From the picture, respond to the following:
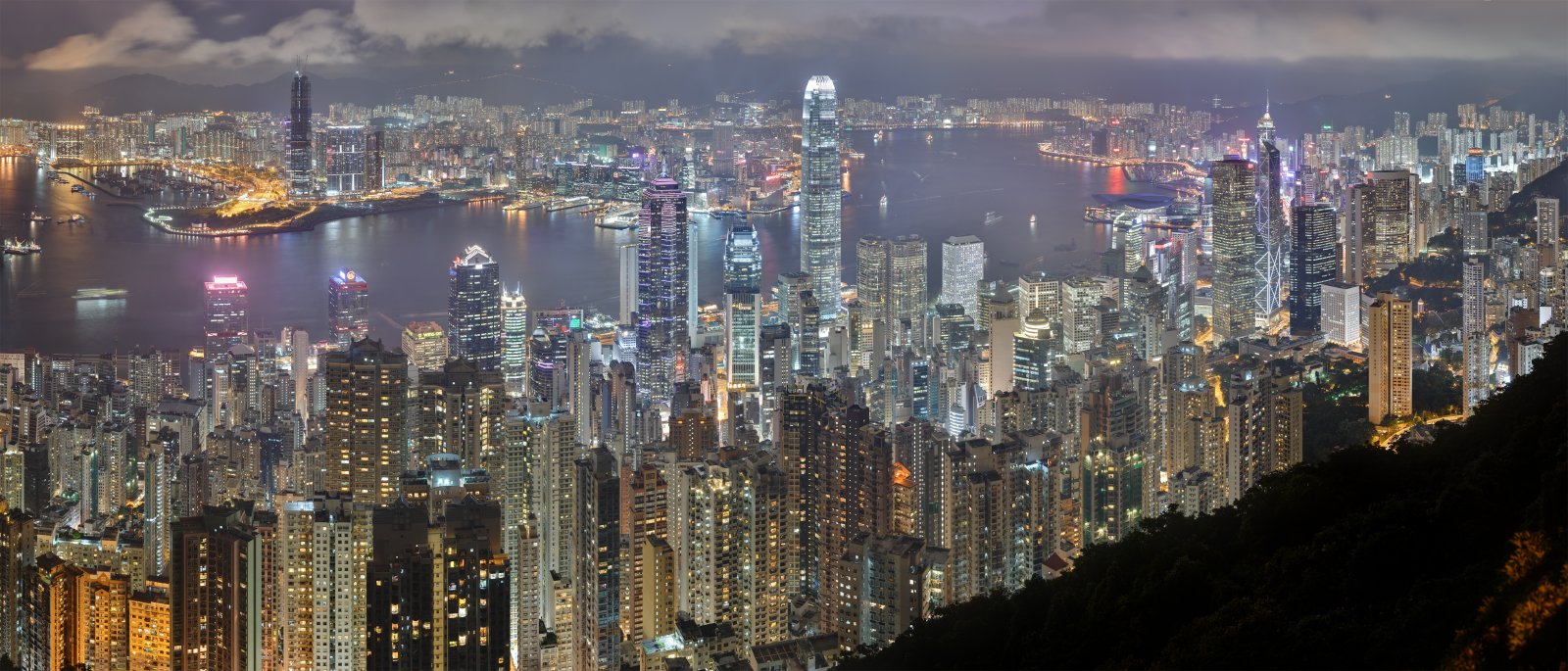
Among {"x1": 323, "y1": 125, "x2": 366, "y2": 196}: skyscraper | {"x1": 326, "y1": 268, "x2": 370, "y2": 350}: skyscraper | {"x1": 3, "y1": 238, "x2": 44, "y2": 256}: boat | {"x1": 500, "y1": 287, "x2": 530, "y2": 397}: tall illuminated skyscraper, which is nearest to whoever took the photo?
{"x1": 3, "y1": 238, "x2": 44, "y2": 256}: boat

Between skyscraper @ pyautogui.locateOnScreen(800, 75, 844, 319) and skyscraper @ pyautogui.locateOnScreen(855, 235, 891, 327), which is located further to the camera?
skyscraper @ pyautogui.locateOnScreen(855, 235, 891, 327)

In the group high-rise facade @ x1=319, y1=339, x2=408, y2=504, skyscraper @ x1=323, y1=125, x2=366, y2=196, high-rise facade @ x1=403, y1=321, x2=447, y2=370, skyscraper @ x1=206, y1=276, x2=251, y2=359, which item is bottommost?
high-rise facade @ x1=319, y1=339, x2=408, y2=504

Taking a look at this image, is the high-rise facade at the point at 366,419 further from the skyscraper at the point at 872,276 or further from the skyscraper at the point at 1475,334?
the skyscraper at the point at 1475,334

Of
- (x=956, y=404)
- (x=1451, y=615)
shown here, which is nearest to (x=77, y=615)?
(x=956, y=404)

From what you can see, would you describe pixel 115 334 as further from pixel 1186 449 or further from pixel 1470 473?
pixel 1470 473

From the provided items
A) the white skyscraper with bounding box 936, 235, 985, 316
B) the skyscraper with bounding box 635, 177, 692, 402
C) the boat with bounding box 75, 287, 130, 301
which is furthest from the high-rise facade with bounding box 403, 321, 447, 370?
the white skyscraper with bounding box 936, 235, 985, 316

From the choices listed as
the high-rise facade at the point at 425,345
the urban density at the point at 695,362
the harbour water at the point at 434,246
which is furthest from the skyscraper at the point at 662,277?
the high-rise facade at the point at 425,345

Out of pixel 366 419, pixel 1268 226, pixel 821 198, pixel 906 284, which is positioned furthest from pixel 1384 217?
pixel 366 419

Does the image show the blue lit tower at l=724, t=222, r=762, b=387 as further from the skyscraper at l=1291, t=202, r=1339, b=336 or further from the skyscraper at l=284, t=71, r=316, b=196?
the skyscraper at l=1291, t=202, r=1339, b=336
